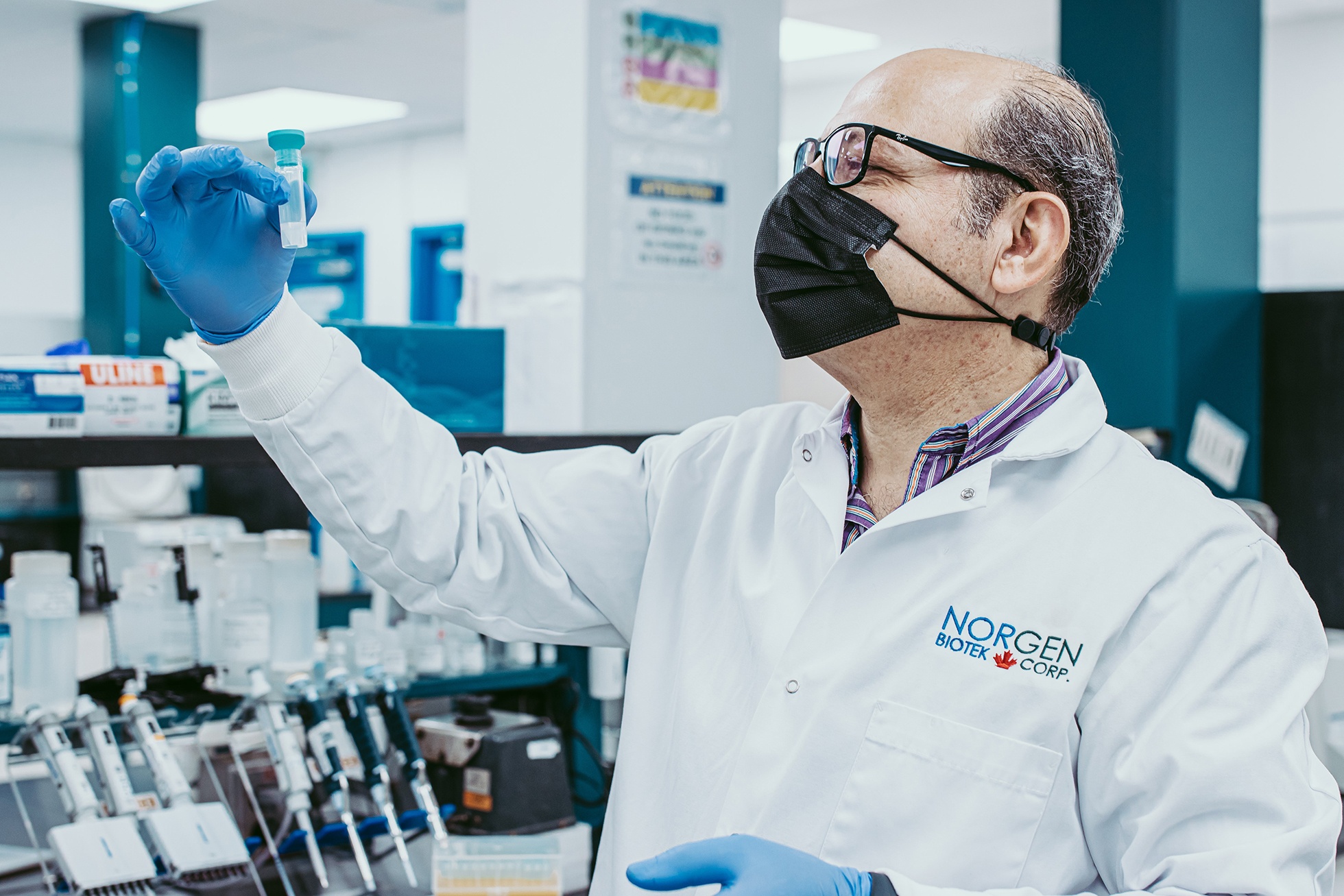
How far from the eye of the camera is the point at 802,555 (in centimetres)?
130

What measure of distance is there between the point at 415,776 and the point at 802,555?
114 cm

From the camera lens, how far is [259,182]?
1118 millimetres

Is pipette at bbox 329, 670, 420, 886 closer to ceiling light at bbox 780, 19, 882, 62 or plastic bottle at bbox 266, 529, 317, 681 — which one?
plastic bottle at bbox 266, 529, 317, 681

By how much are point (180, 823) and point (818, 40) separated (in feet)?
17.3

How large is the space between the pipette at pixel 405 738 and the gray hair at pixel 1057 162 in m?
1.29

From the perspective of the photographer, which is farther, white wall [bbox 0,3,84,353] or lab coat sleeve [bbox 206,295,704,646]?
white wall [bbox 0,3,84,353]

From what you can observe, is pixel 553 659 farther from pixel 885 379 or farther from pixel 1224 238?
pixel 1224 238

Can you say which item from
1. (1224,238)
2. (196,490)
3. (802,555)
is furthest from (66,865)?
(196,490)

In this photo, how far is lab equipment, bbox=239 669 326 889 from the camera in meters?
1.97

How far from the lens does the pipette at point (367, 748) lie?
6.75 ft

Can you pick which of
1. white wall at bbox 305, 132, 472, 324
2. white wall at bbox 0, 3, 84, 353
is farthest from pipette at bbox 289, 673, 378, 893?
white wall at bbox 305, 132, 472, 324

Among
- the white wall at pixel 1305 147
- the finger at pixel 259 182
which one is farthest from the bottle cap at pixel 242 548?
the white wall at pixel 1305 147

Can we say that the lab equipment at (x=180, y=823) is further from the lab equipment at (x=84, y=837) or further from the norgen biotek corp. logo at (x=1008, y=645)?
the norgen biotek corp. logo at (x=1008, y=645)

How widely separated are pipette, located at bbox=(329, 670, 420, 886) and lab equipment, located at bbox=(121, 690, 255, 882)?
9.0 inches
